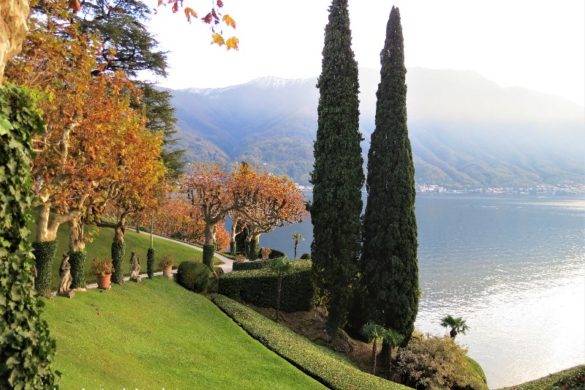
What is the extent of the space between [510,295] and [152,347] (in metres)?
68.9

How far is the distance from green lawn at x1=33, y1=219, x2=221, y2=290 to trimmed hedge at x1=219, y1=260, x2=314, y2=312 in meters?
7.65

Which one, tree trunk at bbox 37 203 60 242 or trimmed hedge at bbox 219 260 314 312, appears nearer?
tree trunk at bbox 37 203 60 242

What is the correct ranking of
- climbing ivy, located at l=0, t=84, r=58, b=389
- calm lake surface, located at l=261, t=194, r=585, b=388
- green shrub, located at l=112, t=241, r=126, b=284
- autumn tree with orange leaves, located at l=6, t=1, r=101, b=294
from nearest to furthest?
climbing ivy, located at l=0, t=84, r=58, b=389, autumn tree with orange leaves, located at l=6, t=1, r=101, b=294, green shrub, located at l=112, t=241, r=126, b=284, calm lake surface, located at l=261, t=194, r=585, b=388

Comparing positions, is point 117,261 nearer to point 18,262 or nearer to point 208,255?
point 208,255

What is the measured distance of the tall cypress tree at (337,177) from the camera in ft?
103

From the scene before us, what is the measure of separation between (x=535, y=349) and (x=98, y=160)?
49.6 m

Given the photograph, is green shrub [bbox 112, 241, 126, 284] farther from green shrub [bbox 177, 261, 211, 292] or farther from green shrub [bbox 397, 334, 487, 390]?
green shrub [bbox 397, 334, 487, 390]

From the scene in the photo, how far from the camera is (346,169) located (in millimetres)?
31891

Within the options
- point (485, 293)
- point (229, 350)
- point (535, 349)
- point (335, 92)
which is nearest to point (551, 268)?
point (485, 293)

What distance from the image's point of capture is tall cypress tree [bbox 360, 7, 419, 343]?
3067cm

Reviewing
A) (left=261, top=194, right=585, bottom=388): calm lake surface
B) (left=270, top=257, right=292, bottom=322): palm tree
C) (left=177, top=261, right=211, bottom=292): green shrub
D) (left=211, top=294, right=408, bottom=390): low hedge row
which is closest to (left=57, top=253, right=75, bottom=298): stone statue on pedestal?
(left=211, top=294, right=408, bottom=390): low hedge row

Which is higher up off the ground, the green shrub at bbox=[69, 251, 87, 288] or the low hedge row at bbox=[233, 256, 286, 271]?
the green shrub at bbox=[69, 251, 87, 288]

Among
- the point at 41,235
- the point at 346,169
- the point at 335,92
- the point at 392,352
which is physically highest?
the point at 335,92

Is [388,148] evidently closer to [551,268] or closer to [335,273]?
[335,273]
